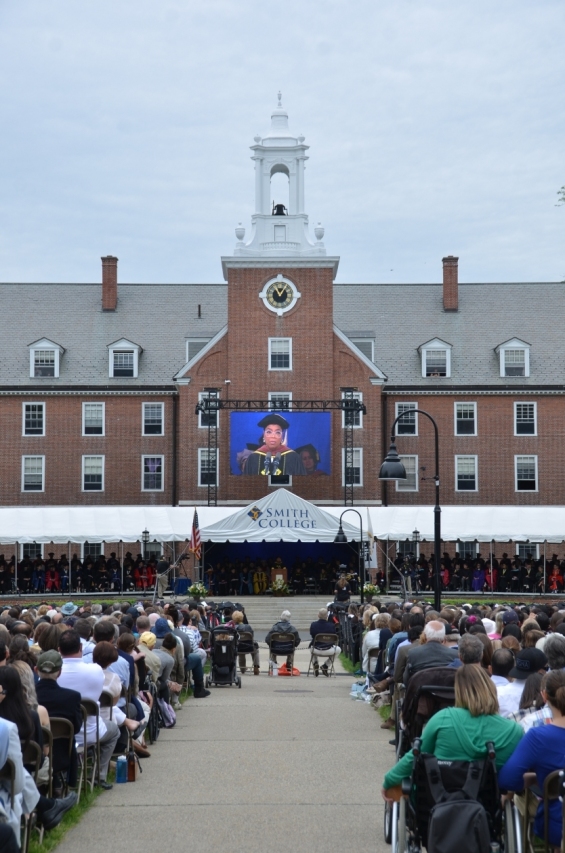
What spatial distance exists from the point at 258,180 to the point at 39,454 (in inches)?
583

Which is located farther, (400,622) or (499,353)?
(499,353)

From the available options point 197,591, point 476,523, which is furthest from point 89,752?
point 476,523

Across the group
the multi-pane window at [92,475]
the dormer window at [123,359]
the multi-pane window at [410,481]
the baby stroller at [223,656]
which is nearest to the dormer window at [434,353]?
the multi-pane window at [410,481]

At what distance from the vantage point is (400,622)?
16.8 m

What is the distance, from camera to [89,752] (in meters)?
11.7

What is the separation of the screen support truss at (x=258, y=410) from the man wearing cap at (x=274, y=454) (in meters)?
0.66

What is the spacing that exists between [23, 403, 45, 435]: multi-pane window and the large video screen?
9.29 meters

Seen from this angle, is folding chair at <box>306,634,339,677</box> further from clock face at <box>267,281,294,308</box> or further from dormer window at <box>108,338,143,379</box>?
dormer window at <box>108,338,143,379</box>

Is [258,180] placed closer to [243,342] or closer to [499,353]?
[243,342]

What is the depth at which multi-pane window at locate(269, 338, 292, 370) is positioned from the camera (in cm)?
5203

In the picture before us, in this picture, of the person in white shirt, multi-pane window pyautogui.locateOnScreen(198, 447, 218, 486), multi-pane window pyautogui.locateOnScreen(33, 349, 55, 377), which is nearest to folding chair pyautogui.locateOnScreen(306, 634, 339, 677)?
the person in white shirt

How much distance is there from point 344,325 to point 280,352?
249 inches

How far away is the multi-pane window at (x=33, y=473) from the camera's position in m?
53.6

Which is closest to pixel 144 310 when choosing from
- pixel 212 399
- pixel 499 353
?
pixel 212 399
